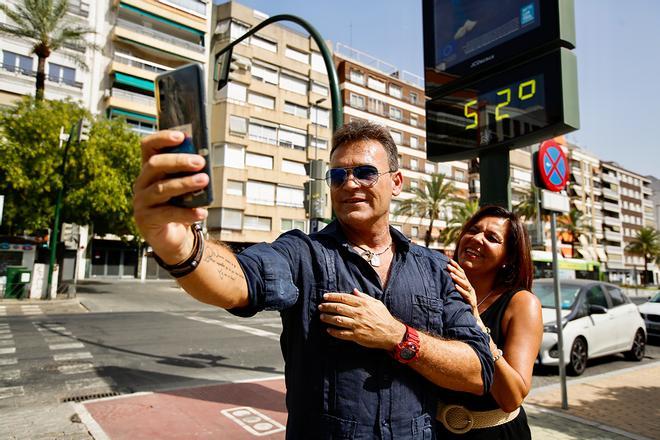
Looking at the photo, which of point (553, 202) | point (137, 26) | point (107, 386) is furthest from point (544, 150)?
point (137, 26)

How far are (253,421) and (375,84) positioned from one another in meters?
44.1

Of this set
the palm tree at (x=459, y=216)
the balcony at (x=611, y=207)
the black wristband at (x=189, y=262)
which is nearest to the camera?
the black wristband at (x=189, y=262)

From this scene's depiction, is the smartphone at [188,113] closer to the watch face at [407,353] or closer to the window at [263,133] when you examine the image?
the watch face at [407,353]

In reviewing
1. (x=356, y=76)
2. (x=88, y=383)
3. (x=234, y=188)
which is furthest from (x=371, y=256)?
(x=356, y=76)

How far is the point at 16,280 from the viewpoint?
17.8 meters

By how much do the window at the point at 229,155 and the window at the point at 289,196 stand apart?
159 inches

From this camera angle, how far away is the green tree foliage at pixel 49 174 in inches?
738

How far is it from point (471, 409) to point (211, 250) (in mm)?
1477

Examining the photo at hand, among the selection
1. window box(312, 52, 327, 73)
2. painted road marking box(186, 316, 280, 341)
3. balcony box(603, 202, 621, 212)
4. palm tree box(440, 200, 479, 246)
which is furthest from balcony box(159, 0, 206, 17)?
balcony box(603, 202, 621, 212)

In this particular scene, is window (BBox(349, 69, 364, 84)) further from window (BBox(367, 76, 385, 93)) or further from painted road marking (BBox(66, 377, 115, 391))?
painted road marking (BBox(66, 377, 115, 391))

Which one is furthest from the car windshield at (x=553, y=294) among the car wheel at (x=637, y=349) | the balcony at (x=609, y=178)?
the balcony at (x=609, y=178)

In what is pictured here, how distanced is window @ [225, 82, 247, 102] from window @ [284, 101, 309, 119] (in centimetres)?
420

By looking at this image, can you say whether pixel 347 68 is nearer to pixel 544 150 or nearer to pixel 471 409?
pixel 544 150

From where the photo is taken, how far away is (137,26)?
36156 mm
